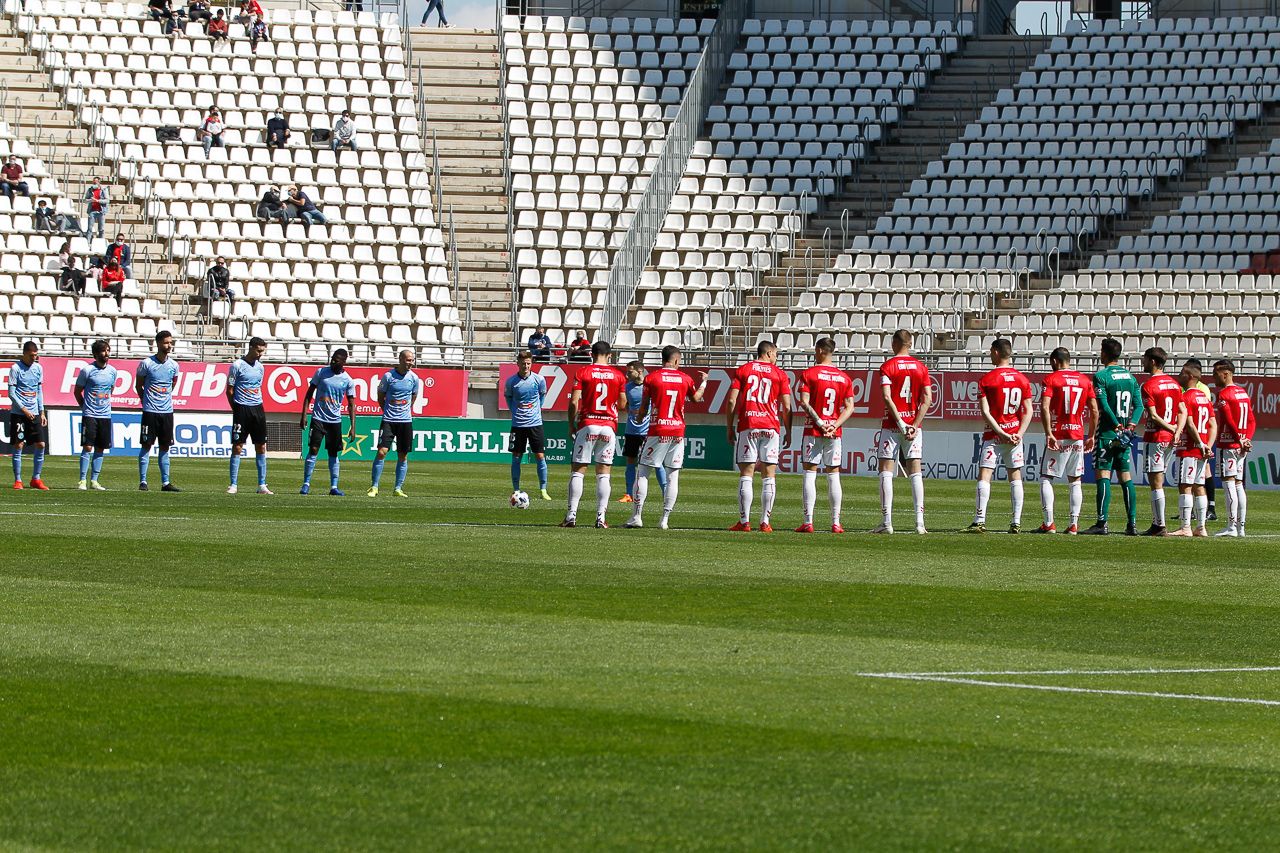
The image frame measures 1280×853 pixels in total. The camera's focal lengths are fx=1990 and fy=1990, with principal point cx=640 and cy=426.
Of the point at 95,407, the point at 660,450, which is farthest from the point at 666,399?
the point at 95,407

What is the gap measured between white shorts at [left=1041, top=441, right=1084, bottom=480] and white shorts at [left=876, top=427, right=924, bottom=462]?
1.64 m

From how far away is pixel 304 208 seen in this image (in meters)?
46.5

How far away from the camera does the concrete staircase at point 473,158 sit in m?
47.0

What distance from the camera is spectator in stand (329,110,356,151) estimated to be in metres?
48.7

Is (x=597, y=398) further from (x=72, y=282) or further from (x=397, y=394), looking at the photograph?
(x=72, y=282)

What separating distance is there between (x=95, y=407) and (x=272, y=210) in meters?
18.1

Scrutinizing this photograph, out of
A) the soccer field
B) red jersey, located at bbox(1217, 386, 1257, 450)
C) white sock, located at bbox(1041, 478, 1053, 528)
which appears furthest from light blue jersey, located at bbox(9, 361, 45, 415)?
red jersey, located at bbox(1217, 386, 1257, 450)

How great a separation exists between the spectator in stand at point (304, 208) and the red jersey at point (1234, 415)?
1104 inches

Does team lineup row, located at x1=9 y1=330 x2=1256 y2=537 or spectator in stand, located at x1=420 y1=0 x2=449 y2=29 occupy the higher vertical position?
spectator in stand, located at x1=420 y1=0 x2=449 y2=29

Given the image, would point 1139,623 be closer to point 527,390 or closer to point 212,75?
point 527,390

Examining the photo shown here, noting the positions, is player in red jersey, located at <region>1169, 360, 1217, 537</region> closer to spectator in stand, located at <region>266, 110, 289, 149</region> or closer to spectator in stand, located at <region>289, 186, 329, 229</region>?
spectator in stand, located at <region>289, 186, 329, 229</region>

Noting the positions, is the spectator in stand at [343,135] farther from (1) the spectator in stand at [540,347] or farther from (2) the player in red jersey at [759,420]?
(2) the player in red jersey at [759,420]

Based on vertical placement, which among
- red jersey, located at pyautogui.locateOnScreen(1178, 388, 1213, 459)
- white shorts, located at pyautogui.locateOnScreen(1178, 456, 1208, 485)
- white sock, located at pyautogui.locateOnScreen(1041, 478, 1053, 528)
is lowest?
white sock, located at pyautogui.locateOnScreen(1041, 478, 1053, 528)

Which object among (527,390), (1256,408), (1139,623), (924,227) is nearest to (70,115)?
(924,227)
